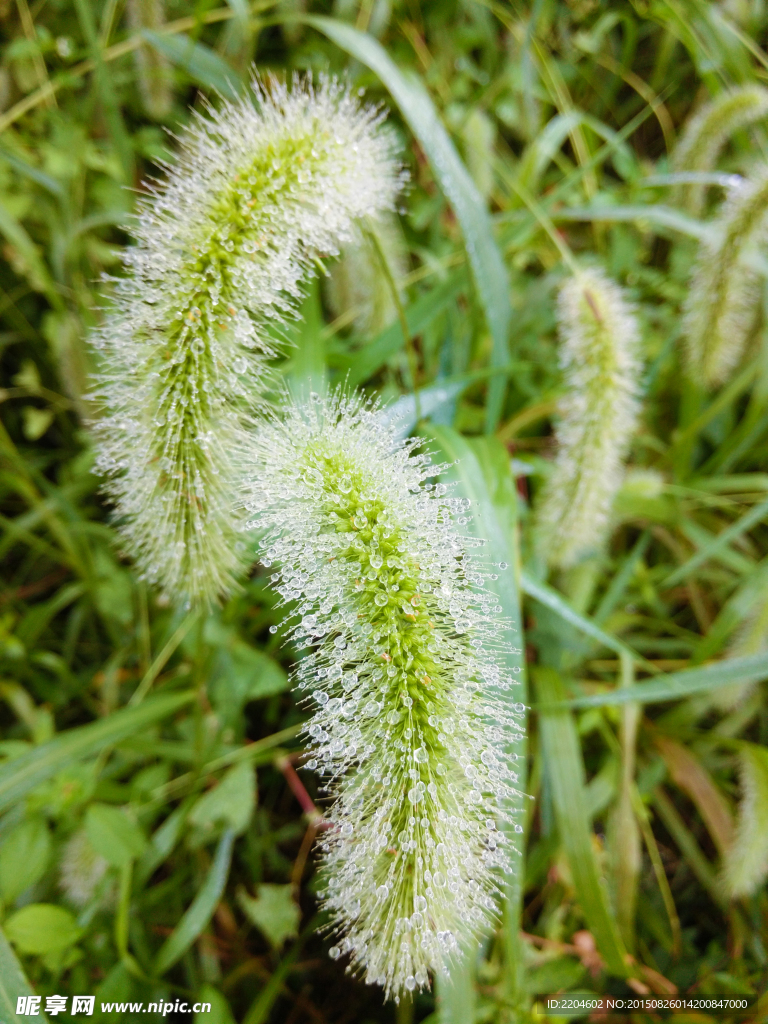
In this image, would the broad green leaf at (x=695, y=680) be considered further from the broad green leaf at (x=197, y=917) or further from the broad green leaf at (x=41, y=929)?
the broad green leaf at (x=41, y=929)

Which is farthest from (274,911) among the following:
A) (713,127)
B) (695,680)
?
(713,127)

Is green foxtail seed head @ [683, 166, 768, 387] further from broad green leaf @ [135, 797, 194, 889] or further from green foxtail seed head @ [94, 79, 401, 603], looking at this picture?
broad green leaf @ [135, 797, 194, 889]

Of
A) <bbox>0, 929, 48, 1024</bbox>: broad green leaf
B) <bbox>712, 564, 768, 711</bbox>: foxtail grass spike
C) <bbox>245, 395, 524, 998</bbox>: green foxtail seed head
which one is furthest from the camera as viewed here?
<bbox>712, 564, 768, 711</bbox>: foxtail grass spike

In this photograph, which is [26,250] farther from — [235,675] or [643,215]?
[643,215]

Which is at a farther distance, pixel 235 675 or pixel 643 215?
pixel 643 215

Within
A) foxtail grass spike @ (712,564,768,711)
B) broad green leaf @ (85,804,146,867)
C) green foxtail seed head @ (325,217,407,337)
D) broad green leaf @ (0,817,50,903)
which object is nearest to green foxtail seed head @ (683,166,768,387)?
foxtail grass spike @ (712,564,768,711)

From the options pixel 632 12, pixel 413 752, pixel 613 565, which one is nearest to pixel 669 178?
pixel 632 12
